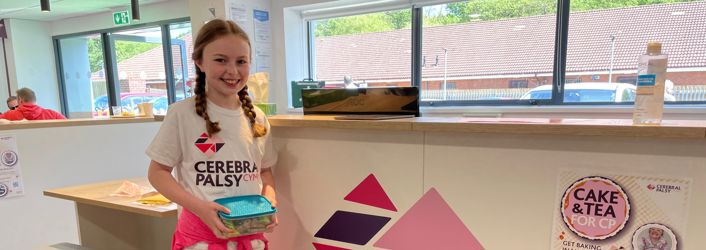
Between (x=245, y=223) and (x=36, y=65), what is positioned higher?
(x=36, y=65)

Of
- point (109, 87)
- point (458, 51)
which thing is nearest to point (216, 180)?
point (458, 51)

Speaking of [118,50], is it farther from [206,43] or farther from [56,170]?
[206,43]

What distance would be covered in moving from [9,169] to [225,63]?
250cm

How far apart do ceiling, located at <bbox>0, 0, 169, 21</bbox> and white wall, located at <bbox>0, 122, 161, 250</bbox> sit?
2.99 meters

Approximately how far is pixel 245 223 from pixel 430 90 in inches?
135

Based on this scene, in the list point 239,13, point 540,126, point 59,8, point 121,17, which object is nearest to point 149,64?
point 121,17

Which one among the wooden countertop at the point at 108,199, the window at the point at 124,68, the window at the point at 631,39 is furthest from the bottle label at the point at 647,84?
the window at the point at 124,68

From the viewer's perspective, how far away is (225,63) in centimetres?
113

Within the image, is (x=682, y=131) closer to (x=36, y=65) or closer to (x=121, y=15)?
(x=121, y=15)

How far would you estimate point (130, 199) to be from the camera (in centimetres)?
172

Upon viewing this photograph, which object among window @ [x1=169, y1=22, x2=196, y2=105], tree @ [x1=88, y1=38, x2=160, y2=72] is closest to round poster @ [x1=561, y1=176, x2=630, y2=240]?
window @ [x1=169, y1=22, x2=196, y2=105]

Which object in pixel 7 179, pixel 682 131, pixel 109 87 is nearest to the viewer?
pixel 682 131

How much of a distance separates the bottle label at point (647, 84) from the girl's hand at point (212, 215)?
1.14 meters

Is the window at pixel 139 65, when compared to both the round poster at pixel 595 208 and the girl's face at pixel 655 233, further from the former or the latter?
the girl's face at pixel 655 233
